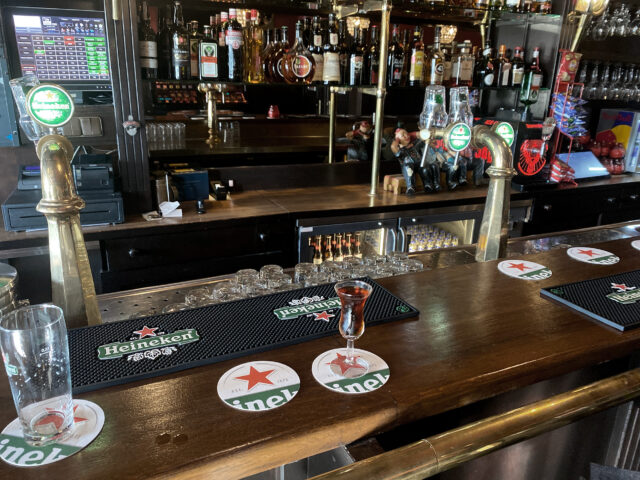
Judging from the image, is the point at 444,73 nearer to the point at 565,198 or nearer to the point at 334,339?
the point at 565,198

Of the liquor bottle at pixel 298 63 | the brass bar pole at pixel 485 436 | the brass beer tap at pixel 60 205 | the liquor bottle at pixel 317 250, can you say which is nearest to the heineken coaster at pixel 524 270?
the brass bar pole at pixel 485 436

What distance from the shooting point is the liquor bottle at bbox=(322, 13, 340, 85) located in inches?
120

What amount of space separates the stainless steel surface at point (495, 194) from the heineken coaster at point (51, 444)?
130 centimetres

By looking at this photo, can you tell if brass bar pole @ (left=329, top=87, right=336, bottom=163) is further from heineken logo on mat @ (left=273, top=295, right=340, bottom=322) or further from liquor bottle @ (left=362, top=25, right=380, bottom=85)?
heineken logo on mat @ (left=273, top=295, right=340, bottom=322)

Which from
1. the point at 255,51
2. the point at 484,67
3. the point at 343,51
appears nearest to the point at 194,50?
the point at 255,51

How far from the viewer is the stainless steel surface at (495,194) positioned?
1.57 m

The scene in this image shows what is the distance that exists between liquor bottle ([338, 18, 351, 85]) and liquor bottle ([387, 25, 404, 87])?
0.96 feet

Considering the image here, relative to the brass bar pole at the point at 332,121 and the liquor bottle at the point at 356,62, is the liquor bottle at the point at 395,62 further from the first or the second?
the brass bar pole at the point at 332,121

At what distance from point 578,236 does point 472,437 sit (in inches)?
72.1

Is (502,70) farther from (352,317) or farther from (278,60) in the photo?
(352,317)

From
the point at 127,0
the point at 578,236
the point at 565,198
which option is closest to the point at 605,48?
the point at 565,198

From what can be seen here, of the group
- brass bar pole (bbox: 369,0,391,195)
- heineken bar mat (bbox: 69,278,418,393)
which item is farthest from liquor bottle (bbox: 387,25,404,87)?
heineken bar mat (bbox: 69,278,418,393)

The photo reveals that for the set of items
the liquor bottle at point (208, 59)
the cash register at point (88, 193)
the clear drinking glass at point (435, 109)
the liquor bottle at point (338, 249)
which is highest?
the liquor bottle at point (208, 59)

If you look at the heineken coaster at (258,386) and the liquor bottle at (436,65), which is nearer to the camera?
the heineken coaster at (258,386)
